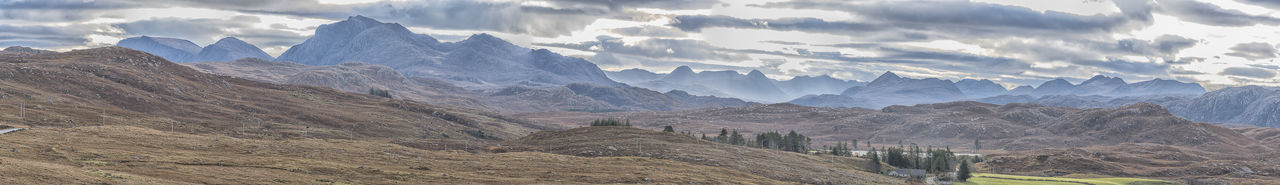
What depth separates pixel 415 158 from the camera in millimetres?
137500

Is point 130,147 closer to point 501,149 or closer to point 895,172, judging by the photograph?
point 501,149

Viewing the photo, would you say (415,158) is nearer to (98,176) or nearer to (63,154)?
(63,154)

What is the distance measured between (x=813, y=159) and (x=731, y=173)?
6268 cm

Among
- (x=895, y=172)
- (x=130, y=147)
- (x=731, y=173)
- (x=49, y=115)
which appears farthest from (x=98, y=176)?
(x=895, y=172)

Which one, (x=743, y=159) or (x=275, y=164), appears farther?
(x=743, y=159)

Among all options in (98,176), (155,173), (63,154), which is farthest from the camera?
(63,154)

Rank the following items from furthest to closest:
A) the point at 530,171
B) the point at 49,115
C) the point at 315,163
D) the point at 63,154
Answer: the point at 49,115
the point at 530,171
the point at 315,163
the point at 63,154

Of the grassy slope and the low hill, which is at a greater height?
the grassy slope

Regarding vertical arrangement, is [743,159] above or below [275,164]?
below

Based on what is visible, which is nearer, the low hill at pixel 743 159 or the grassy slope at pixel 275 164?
the grassy slope at pixel 275 164

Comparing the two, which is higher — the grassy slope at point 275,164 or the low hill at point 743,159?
the grassy slope at point 275,164

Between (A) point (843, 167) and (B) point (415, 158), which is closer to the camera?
(B) point (415, 158)

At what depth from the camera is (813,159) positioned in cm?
19938

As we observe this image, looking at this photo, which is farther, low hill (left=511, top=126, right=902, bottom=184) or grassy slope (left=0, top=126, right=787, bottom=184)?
low hill (left=511, top=126, right=902, bottom=184)
